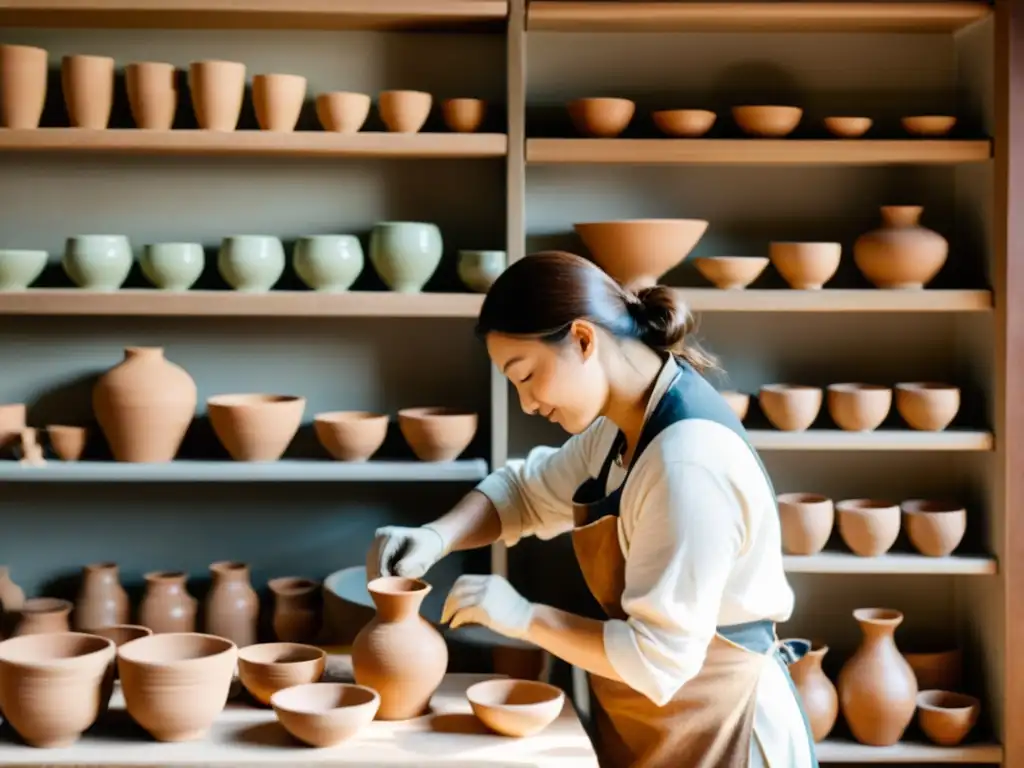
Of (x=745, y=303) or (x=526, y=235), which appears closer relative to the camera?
(x=745, y=303)

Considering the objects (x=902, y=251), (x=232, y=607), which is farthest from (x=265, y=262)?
(x=902, y=251)

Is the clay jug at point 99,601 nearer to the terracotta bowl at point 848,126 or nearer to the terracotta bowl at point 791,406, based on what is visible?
the terracotta bowl at point 791,406

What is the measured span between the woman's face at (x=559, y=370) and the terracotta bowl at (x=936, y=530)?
1424mm

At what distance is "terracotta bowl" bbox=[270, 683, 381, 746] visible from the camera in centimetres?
200

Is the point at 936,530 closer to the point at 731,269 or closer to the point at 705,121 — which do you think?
the point at 731,269

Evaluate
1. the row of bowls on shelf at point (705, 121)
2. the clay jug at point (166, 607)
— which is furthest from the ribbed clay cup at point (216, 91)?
the clay jug at point (166, 607)

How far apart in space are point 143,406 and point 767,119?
67.7 inches

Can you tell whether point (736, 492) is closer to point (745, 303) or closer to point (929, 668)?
point (745, 303)

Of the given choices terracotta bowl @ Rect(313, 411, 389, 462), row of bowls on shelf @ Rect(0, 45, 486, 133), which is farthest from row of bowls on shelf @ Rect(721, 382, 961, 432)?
row of bowls on shelf @ Rect(0, 45, 486, 133)

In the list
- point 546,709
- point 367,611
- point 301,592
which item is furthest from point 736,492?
point 301,592

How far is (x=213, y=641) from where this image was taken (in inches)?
84.7

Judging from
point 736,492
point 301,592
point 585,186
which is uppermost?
point 585,186

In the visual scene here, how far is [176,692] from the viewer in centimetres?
200

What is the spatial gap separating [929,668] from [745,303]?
3.71ft
